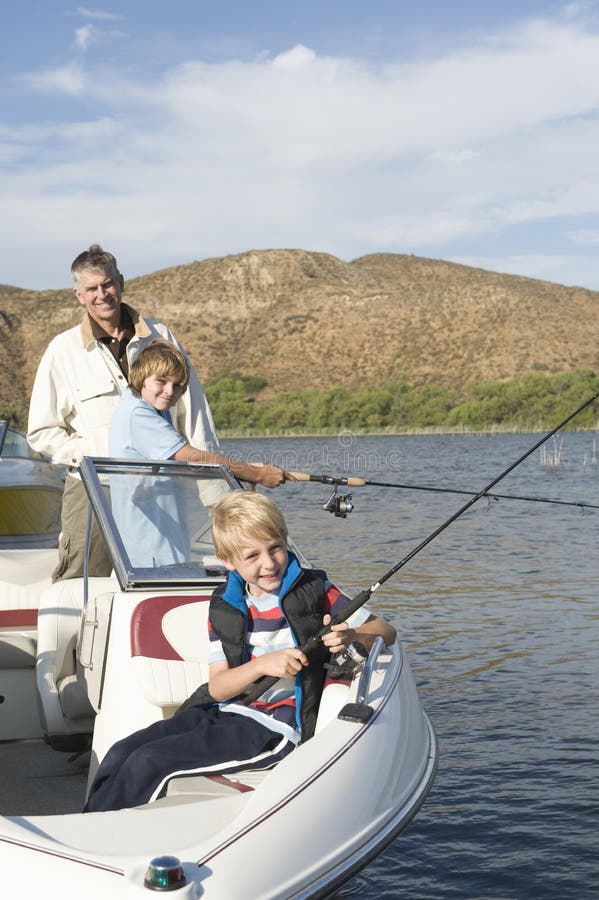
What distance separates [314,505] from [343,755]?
82.6ft

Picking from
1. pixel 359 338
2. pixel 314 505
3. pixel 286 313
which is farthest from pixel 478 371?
pixel 314 505

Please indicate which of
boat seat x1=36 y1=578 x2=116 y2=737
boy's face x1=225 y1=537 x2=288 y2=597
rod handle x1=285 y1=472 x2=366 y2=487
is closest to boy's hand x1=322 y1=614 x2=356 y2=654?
boy's face x1=225 y1=537 x2=288 y2=597

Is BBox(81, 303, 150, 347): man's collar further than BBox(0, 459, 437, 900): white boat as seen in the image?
Yes

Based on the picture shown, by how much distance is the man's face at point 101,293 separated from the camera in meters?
4.91

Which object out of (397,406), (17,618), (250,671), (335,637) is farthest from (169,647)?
(397,406)

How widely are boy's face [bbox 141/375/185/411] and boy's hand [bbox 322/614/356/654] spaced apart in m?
1.37

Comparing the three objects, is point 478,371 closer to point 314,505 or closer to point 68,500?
point 314,505

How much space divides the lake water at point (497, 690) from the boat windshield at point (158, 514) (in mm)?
1458

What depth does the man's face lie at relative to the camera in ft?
16.1

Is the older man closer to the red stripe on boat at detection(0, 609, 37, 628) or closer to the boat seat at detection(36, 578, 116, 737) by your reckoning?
the boat seat at detection(36, 578, 116, 737)

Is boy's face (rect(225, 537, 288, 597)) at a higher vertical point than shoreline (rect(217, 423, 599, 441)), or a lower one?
higher

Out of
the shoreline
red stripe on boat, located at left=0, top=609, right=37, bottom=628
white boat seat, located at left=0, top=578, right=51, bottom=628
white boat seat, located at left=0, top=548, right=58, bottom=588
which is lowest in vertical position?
the shoreline

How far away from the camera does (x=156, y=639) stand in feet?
12.9

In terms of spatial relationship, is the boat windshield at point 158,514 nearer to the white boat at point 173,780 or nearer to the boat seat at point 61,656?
the white boat at point 173,780
